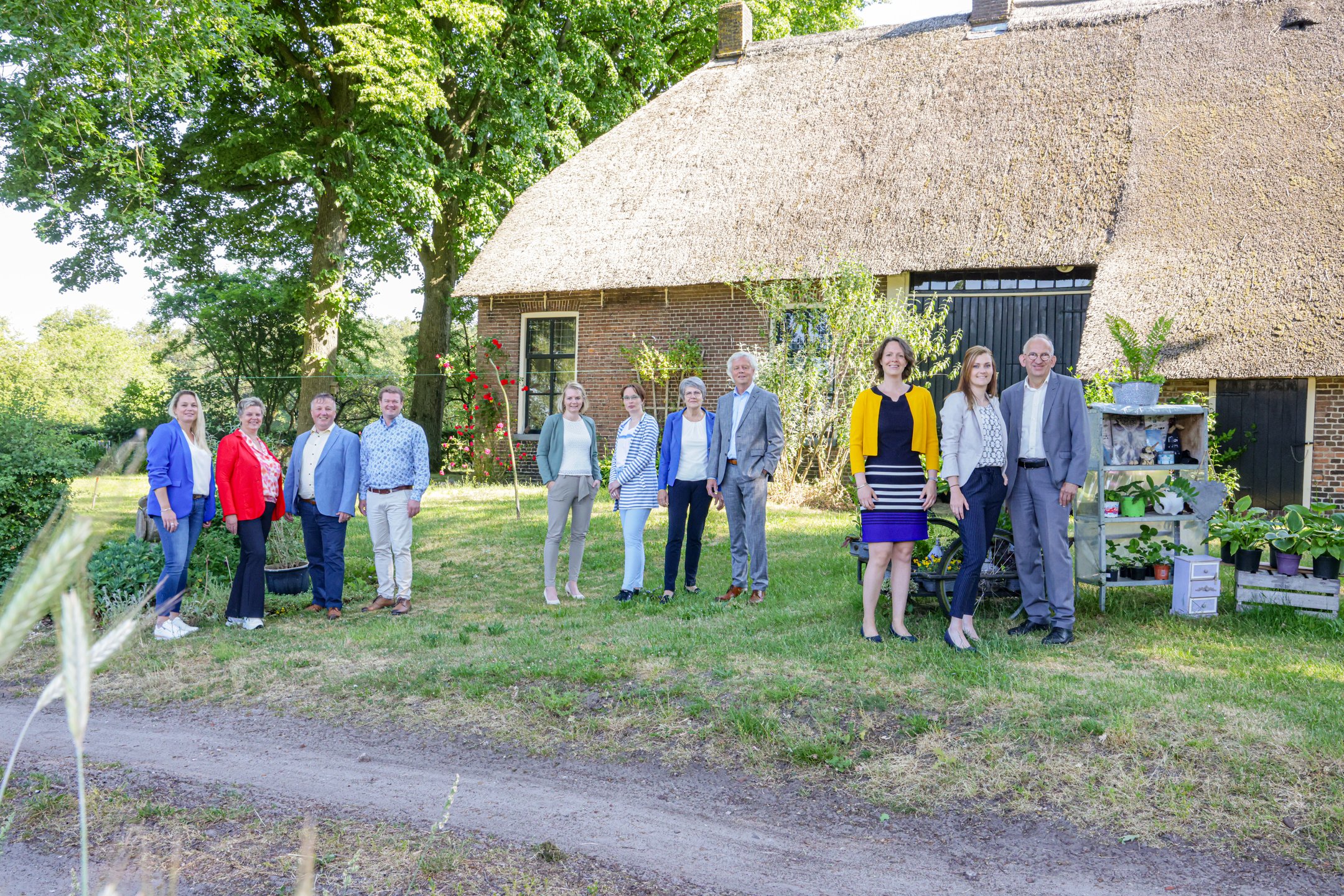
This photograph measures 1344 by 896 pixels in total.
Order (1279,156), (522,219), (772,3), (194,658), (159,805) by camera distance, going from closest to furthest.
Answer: (159,805) < (194,658) < (1279,156) < (522,219) < (772,3)

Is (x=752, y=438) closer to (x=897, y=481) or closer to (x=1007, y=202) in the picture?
(x=897, y=481)

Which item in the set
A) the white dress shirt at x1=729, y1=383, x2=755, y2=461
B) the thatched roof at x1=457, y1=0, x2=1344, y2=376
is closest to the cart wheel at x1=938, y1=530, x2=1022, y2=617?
the white dress shirt at x1=729, y1=383, x2=755, y2=461

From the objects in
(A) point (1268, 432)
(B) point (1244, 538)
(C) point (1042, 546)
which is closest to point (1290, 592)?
(B) point (1244, 538)

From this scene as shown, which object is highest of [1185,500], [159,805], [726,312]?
[726,312]

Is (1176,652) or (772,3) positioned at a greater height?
(772,3)

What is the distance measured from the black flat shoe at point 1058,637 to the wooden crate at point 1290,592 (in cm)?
172

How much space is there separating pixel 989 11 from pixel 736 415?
1262 cm

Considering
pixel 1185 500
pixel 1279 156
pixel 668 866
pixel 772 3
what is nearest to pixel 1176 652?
pixel 1185 500

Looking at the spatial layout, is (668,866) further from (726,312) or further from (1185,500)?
(726,312)

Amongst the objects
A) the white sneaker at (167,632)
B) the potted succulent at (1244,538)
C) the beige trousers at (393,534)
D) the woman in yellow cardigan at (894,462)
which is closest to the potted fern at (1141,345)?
the potted succulent at (1244,538)

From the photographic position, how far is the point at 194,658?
20.2 ft

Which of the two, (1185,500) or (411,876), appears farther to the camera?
(1185,500)

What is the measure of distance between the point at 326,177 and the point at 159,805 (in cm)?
1592

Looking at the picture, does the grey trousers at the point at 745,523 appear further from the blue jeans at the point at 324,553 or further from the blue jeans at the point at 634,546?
the blue jeans at the point at 324,553
